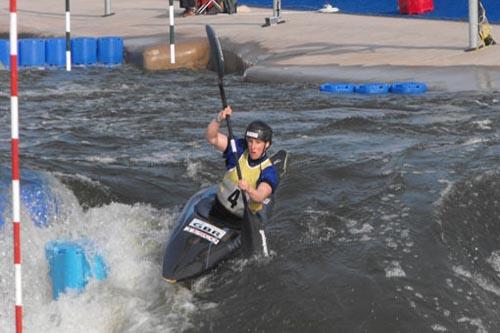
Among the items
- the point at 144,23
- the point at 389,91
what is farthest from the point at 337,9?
the point at 389,91

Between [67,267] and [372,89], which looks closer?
[67,267]

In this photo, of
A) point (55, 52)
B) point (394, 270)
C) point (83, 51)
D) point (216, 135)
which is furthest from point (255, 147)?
point (83, 51)

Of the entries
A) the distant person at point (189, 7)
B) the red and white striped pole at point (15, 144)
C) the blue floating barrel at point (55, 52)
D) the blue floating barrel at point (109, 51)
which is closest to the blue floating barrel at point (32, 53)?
the blue floating barrel at point (55, 52)

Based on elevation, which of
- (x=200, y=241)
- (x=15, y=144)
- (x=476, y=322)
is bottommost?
(x=476, y=322)

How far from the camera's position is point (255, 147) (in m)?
7.44

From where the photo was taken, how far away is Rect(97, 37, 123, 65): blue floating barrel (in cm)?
1931

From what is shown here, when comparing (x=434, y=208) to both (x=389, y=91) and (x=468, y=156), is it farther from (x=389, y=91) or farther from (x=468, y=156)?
(x=389, y=91)

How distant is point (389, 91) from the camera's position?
1447 cm

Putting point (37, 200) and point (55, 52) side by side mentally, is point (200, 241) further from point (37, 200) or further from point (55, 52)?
point (55, 52)

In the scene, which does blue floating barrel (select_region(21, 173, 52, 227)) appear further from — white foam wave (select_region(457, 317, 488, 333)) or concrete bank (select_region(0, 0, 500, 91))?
concrete bank (select_region(0, 0, 500, 91))

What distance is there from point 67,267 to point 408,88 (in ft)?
28.5

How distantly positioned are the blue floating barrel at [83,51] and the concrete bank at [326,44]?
2.49 ft

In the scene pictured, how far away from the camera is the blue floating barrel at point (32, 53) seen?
18.5m

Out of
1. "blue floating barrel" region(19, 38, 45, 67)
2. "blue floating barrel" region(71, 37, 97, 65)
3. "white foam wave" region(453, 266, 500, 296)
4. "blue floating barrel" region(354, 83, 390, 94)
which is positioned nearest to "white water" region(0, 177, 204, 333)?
"white foam wave" region(453, 266, 500, 296)
